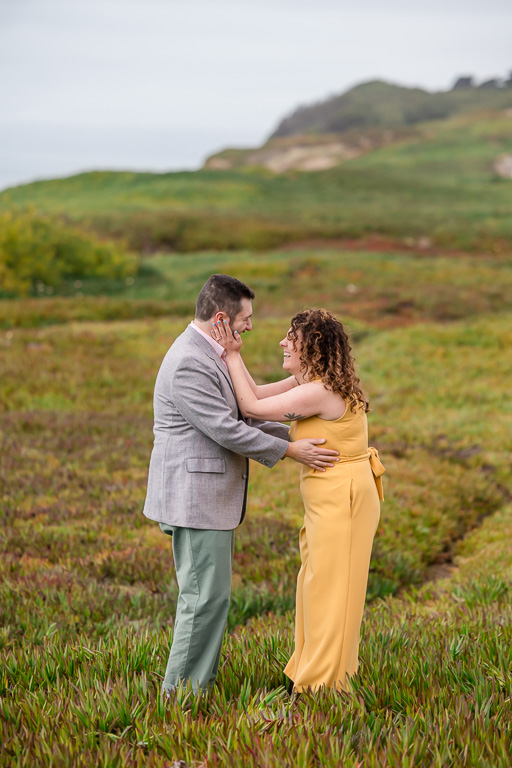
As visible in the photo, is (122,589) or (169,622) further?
(122,589)

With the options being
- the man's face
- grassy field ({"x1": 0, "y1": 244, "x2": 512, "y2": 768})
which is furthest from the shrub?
the man's face

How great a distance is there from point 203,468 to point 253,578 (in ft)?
10.3

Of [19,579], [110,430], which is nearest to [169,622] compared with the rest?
[19,579]

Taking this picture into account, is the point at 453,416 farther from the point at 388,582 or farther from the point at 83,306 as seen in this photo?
the point at 83,306

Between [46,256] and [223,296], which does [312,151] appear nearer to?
[46,256]

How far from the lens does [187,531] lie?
3715mm

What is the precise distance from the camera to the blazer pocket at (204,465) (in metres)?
3.73

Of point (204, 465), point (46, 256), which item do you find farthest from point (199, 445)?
point (46, 256)

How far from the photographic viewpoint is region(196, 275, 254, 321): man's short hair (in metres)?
3.71

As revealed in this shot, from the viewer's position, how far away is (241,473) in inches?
155

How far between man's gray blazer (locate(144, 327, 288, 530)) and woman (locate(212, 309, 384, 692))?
0.16 meters

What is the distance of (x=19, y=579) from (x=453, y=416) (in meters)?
8.58

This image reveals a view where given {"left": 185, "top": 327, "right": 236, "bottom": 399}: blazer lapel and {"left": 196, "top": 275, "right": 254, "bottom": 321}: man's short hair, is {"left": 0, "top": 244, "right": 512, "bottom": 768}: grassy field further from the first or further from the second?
Answer: {"left": 196, "top": 275, "right": 254, "bottom": 321}: man's short hair

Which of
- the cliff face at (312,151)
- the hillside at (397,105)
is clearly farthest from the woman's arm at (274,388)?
the hillside at (397,105)
